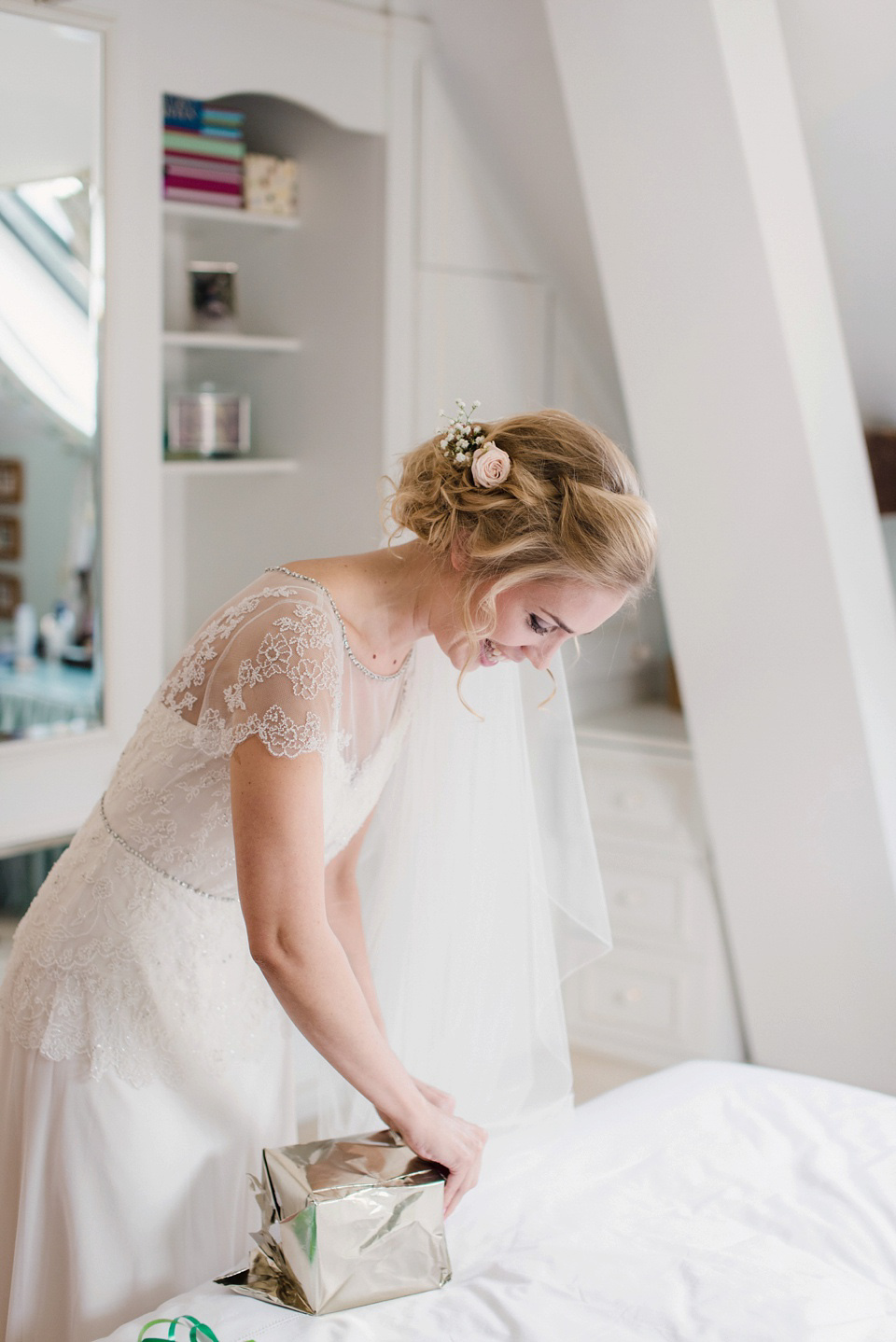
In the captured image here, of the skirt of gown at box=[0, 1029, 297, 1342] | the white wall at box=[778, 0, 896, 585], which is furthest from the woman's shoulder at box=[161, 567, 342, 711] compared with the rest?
the white wall at box=[778, 0, 896, 585]

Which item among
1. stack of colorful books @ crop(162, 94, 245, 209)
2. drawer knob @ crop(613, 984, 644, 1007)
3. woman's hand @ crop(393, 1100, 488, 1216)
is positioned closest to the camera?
woman's hand @ crop(393, 1100, 488, 1216)

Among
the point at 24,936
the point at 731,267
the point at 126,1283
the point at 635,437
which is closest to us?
the point at 126,1283

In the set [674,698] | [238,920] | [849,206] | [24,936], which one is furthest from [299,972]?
[674,698]

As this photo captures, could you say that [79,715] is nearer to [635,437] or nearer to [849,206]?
[635,437]

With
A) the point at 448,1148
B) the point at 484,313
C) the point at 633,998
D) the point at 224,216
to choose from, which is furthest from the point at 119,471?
the point at 633,998

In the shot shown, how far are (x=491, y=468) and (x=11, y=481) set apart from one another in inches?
50.3

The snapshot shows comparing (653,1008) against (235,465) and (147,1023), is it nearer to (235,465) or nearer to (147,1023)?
(235,465)

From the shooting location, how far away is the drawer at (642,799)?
297 centimetres

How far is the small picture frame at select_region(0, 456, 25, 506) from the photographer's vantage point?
2248 millimetres

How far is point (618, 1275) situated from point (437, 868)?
0.55 meters

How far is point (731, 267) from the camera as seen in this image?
2.28m

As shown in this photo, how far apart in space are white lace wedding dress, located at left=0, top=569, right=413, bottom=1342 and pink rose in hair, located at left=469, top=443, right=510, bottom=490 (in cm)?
20

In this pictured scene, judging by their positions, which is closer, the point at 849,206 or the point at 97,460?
the point at 97,460

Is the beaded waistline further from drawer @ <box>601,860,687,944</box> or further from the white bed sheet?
drawer @ <box>601,860,687,944</box>
